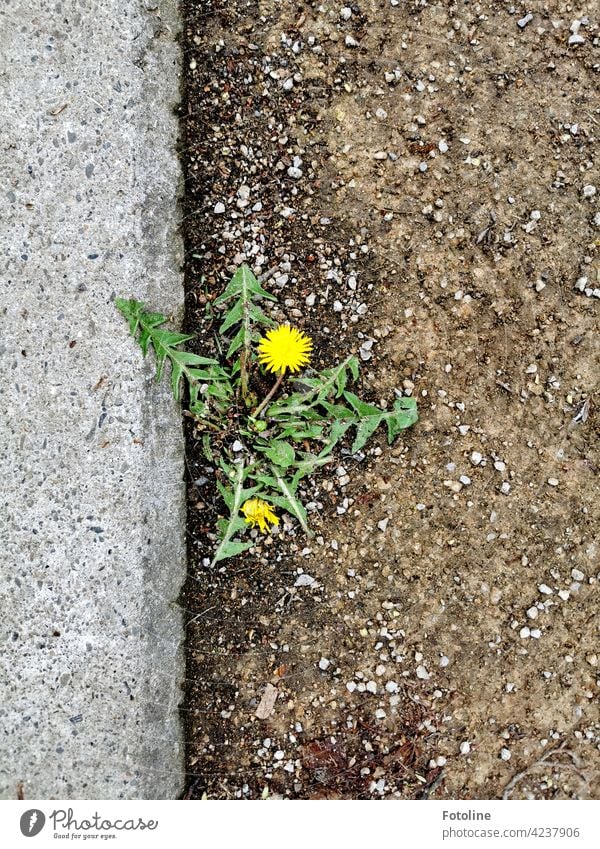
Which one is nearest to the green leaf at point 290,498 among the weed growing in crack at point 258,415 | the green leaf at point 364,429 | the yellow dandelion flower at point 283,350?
the weed growing in crack at point 258,415

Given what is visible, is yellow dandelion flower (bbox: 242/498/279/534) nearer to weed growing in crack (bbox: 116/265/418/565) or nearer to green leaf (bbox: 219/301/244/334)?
weed growing in crack (bbox: 116/265/418/565)

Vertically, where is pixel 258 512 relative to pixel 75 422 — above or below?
below

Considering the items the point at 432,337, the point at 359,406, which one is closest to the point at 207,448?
the point at 359,406

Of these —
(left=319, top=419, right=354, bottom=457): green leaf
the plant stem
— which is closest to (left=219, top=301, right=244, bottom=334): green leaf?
the plant stem

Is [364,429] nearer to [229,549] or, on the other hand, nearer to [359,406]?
[359,406]

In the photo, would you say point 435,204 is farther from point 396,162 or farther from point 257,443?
point 257,443
